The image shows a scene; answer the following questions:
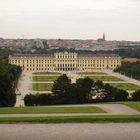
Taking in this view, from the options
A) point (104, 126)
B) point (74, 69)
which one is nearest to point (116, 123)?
point (104, 126)

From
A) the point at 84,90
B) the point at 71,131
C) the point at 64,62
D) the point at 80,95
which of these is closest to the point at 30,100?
the point at 80,95

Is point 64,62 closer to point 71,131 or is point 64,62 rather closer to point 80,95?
point 80,95

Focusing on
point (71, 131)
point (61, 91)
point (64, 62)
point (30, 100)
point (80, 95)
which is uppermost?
point (64, 62)

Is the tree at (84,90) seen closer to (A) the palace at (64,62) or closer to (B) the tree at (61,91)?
(B) the tree at (61,91)

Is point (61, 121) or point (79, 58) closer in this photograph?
point (61, 121)

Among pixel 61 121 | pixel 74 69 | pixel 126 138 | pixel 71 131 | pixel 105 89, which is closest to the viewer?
pixel 126 138

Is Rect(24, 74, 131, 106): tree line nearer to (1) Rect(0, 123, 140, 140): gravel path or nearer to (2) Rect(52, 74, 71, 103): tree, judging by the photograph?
(2) Rect(52, 74, 71, 103): tree

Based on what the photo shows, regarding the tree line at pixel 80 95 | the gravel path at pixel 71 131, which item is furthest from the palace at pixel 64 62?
the gravel path at pixel 71 131

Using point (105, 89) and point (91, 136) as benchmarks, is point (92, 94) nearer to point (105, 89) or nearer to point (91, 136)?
point (105, 89)
